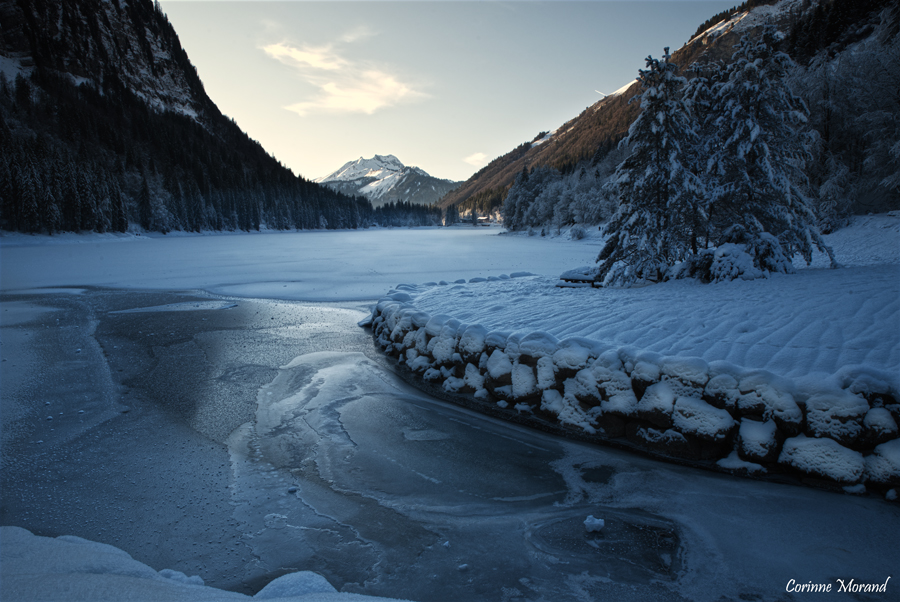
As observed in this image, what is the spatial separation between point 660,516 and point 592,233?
49.8m

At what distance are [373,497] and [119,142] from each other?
112 metres

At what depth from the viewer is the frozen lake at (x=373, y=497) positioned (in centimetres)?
284

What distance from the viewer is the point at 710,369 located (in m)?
4.36

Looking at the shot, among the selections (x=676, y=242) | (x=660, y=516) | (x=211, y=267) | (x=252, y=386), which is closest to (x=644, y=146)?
(x=676, y=242)

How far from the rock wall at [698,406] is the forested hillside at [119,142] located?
62260 mm

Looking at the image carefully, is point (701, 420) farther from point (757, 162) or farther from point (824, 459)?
point (757, 162)

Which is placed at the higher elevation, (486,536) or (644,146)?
(644,146)

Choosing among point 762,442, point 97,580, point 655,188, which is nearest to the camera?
point 97,580

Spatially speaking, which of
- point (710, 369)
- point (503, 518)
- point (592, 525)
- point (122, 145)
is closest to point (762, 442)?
point (710, 369)

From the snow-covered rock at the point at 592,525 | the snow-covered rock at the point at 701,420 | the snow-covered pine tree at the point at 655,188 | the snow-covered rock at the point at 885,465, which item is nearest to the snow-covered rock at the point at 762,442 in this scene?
the snow-covered rock at the point at 701,420

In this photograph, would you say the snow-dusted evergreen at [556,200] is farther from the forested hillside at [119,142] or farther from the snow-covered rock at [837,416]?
the forested hillside at [119,142]

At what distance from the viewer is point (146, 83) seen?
5699 inches

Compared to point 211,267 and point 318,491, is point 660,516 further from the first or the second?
A: point 211,267

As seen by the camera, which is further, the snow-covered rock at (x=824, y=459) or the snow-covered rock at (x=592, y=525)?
the snow-covered rock at (x=824, y=459)
